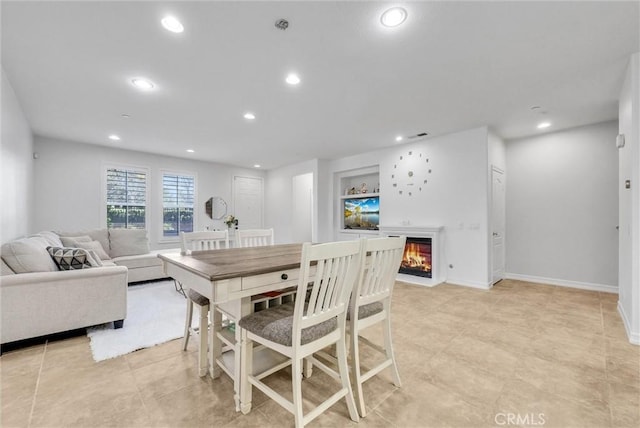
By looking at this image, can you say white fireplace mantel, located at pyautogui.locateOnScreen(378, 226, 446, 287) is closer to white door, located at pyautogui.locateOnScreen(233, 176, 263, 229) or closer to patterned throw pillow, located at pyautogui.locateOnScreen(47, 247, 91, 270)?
patterned throw pillow, located at pyautogui.locateOnScreen(47, 247, 91, 270)

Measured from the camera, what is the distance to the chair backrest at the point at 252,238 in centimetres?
288

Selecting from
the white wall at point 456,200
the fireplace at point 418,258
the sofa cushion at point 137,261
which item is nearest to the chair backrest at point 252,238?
the sofa cushion at point 137,261

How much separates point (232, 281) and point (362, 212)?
16.6ft

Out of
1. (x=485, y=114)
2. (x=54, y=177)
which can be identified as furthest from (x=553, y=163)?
(x=54, y=177)

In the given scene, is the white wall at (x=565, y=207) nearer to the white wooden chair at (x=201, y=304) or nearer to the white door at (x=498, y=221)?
the white door at (x=498, y=221)

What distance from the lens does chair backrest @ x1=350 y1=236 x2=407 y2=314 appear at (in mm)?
1647

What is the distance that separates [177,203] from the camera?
6414 millimetres

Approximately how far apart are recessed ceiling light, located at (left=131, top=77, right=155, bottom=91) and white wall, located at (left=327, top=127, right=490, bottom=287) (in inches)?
165

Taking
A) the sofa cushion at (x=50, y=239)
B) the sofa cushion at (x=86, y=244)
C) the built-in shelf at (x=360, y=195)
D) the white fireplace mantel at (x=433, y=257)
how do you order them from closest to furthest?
the sofa cushion at (x=50, y=239) < the sofa cushion at (x=86, y=244) < the white fireplace mantel at (x=433, y=257) < the built-in shelf at (x=360, y=195)

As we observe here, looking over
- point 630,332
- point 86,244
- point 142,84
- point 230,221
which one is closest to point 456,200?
point 630,332

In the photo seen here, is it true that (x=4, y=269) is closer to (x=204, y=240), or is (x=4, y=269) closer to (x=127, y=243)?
(x=204, y=240)

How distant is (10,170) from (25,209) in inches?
52.9

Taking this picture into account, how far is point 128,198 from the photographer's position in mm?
5738

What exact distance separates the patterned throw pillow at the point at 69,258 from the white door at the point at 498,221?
17.9 feet
